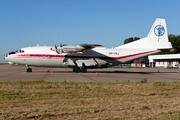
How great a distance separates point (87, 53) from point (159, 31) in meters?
13.1

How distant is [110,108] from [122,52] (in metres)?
24.8

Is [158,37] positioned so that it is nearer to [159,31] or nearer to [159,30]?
[159,31]

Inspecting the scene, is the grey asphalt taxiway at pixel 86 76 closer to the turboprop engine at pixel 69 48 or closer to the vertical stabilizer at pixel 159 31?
the turboprop engine at pixel 69 48

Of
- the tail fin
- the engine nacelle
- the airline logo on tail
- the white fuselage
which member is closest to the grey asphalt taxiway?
the white fuselage

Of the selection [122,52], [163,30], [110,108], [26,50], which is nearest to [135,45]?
[122,52]

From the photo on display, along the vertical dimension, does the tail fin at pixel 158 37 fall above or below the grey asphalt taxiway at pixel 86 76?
above

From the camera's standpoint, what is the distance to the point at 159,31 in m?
31.7

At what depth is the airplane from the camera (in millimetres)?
29250

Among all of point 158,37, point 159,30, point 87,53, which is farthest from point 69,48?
point 159,30

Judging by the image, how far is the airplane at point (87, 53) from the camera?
96.0ft

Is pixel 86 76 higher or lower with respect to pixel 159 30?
lower

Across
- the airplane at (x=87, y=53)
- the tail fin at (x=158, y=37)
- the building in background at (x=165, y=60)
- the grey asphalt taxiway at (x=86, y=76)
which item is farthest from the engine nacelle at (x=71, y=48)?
the building in background at (x=165, y=60)

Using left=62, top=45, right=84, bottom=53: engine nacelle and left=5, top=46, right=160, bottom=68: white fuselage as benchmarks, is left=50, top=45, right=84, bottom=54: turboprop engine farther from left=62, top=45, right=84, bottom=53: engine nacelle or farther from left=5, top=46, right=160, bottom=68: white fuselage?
left=5, top=46, right=160, bottom=68: white fuselage

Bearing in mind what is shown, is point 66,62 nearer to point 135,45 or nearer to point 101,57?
point 101,57
